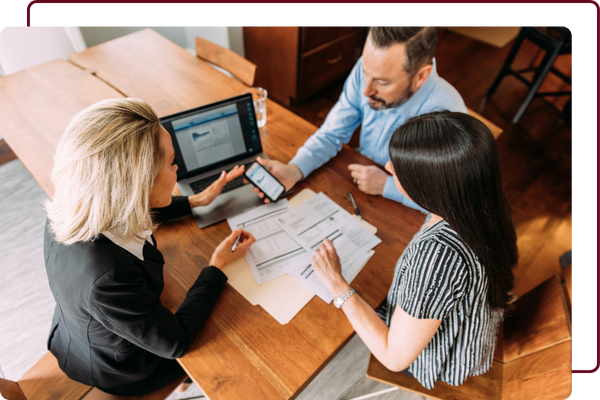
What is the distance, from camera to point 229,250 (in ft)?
3.67

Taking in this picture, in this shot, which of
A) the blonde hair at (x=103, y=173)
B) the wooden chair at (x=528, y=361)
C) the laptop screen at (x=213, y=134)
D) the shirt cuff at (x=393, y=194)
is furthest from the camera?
the shirt cuff at (x=393, y=194)

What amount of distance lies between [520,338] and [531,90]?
8.32ft

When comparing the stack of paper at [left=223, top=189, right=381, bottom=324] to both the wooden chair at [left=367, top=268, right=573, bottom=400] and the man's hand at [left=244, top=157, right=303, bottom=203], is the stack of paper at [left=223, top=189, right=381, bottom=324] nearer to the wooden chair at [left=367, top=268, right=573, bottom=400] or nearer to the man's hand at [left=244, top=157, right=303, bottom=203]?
the man's hand at [left=244, top=157, right=303, bottom=203]

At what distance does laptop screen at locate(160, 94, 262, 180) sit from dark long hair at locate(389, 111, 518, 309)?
642 millimetres

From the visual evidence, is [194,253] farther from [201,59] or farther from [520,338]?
[201,59]

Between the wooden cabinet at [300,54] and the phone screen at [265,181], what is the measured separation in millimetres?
1659

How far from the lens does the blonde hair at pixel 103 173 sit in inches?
30.4

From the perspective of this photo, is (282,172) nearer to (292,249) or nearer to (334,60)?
(292,249)

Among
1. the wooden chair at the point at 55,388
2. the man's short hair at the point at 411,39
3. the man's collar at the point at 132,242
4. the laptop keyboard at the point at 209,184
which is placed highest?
the man's short hair at the point at 411,39

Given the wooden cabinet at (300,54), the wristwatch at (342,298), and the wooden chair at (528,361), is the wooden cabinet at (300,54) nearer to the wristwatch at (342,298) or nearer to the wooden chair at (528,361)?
the wristwatch at (342,298)

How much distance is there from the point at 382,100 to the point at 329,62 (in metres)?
1.67

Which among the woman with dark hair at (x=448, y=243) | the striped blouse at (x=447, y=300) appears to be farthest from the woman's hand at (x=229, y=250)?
the striped blouse at (x=447, y=300)

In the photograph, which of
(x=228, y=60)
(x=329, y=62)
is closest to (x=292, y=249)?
(x=228, y=60)

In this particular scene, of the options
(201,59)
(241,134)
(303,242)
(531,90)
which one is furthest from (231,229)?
(531,90)
